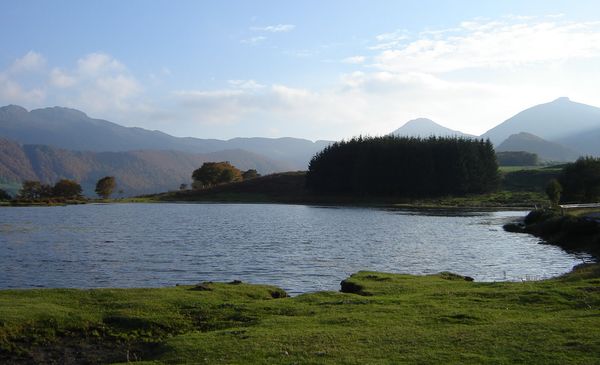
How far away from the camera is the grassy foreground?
15.9 metres

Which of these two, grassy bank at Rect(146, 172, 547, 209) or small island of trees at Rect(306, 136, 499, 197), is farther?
small island of trees at Rect(306, 136, 499, 197)

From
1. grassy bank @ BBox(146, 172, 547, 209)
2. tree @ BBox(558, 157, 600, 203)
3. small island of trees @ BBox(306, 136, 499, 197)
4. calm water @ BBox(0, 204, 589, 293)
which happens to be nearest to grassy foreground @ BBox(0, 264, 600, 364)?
calm water @ BBox(0, 204, 589, 293)

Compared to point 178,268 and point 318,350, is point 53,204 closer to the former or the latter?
point 178,268

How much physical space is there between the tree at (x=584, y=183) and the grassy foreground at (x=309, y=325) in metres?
91.4

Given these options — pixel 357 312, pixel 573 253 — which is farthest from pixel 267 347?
pixel 573 253

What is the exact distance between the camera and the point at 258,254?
51281mm

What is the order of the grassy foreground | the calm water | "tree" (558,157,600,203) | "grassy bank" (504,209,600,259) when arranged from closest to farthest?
the grassy foreground, the calm water, "grassy bank" (504,209,600,259), "tree" (558,157,600,203)

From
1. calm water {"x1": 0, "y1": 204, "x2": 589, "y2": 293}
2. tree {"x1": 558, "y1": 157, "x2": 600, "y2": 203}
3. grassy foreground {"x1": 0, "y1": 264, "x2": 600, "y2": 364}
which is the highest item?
tree {"x1": 558, "y1": 157, "x2": 600, "y2": 203}

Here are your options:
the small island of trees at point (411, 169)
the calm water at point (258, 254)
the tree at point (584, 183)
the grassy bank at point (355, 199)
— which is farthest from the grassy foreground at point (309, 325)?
the small island of trees at point (411, 169)

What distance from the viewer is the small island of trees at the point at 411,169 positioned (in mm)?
167750

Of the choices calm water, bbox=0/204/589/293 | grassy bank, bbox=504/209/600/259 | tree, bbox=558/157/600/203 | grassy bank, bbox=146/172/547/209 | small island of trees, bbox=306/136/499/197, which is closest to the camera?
calm water, bbox=0/204/589/293

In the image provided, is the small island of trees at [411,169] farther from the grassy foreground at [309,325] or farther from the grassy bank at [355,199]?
the grassy foreground at [309,325]

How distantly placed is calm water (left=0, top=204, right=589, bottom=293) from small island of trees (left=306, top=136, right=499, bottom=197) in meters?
88.5

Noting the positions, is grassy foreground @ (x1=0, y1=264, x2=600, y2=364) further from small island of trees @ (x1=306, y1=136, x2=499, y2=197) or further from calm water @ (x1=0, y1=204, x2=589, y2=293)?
small island of trees @ (x1=306, y1=136, x2=499, y2=197)
